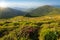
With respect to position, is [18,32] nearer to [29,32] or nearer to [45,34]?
[29,32]

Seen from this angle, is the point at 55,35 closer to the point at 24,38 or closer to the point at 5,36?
the point at 24,38

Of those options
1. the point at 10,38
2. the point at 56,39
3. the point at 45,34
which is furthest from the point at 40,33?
the point at 10,38

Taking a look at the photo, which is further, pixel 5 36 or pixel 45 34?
pixel 5 36

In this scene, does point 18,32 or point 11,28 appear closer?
point 18,32

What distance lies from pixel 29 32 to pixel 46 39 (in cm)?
457

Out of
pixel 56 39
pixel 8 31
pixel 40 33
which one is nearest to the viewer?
pixel 56 39

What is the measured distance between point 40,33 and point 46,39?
98.1 inches

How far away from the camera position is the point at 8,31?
3669cm

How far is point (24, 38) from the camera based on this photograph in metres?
33.5

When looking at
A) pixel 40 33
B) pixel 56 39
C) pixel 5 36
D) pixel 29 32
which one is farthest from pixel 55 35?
pixel 5 36

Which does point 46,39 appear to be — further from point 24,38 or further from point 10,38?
point 10,38

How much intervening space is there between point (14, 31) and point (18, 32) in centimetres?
111

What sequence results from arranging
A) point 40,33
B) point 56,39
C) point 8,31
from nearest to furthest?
point 56,39 < point 40,33 < point 8,31

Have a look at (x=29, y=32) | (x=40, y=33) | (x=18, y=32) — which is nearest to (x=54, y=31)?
(x=40, y=33)
